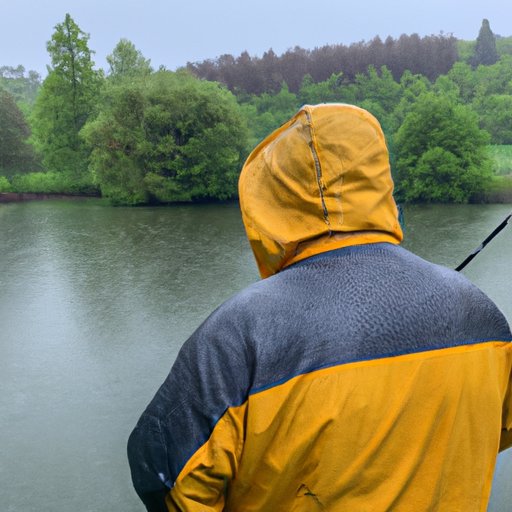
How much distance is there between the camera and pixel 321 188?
79 cm

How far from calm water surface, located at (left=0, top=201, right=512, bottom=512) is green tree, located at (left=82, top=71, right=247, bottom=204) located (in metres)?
2.36

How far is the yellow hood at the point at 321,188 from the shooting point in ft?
2.60

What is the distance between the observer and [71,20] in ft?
57.0

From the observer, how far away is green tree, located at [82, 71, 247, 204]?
13.7m

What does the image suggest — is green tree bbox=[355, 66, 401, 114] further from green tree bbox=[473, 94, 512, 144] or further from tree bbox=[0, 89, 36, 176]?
tree bbox=[0, 89, 36, 176]

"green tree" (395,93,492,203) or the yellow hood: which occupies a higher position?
the yellow hood

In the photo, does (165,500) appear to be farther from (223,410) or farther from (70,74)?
(70,74)

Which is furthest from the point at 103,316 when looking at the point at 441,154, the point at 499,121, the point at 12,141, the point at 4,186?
the point at 12,141

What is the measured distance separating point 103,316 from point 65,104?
13578mm

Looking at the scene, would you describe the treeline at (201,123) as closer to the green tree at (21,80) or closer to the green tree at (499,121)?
the green tree at (499,121)

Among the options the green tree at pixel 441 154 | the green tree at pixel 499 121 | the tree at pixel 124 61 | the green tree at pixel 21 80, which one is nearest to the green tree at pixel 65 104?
the tree at pixel 124 61

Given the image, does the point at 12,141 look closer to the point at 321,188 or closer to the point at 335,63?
the point at 335,63

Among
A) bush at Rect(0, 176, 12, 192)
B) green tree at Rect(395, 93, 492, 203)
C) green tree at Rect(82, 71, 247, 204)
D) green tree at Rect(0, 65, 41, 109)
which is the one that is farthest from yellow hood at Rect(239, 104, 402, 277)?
green tree at Rect(0, 65, 41, 109)

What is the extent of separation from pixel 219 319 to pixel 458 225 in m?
9.32
